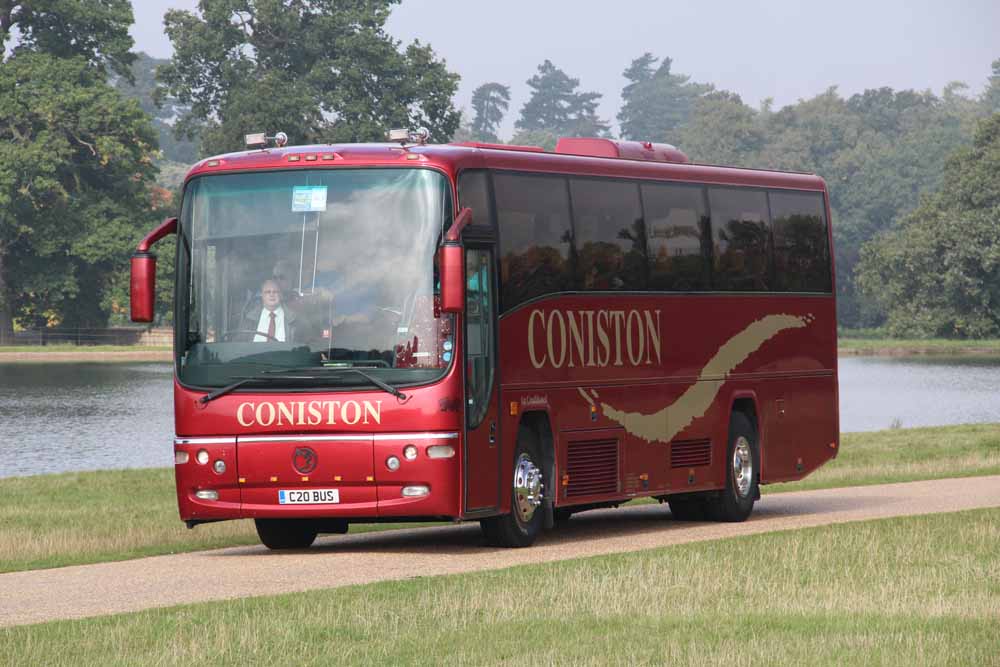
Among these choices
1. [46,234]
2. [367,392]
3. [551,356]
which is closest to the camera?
[367,392]

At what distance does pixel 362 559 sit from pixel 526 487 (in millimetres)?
1870

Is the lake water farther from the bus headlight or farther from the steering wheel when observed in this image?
the bus headlight

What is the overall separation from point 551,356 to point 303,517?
9.71ft

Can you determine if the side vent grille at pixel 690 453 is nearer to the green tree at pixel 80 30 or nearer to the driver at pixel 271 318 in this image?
the driver at pixel 271 318

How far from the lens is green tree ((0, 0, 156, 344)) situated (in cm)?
9481

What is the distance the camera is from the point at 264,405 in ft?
57.4

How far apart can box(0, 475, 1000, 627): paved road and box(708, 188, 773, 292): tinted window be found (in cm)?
264

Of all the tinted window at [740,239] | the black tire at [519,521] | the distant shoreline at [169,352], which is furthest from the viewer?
the distant shoreline at [169,352]

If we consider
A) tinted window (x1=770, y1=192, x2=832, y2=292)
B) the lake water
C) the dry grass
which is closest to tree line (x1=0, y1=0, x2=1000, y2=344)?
the lake water

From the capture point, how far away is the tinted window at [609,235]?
1961 centimetres

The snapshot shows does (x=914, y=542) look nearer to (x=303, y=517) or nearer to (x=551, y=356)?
(x=551, y=356)

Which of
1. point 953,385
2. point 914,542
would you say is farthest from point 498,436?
point 953,385

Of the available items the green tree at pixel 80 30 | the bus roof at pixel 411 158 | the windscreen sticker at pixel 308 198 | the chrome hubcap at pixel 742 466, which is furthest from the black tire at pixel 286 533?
the green tree at pixel 80 30

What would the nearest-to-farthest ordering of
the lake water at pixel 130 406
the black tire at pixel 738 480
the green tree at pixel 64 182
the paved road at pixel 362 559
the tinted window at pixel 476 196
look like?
the paved road at pixel 362 559, the tinted window at pixel 476 196, the black tire at pixel 738 480, the lake water at pixel 130 406, the green tree at pixel 64 182
